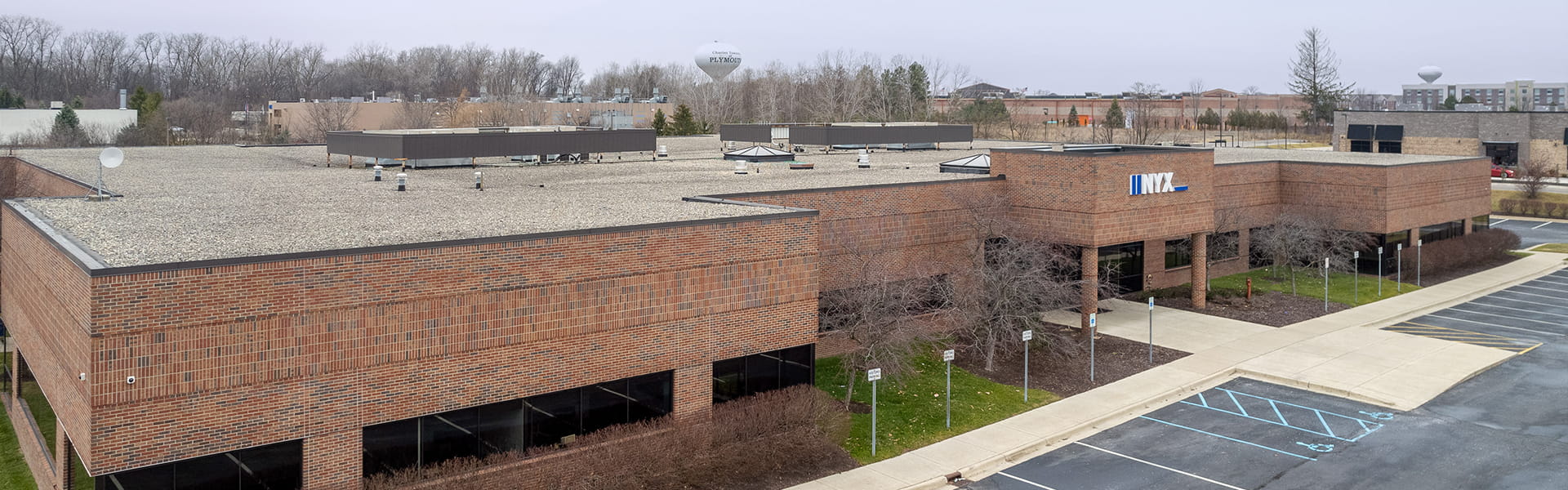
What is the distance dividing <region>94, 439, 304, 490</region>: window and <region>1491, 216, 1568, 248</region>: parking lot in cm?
5542

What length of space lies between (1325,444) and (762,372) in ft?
38.2

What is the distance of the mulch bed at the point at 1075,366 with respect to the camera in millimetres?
29172

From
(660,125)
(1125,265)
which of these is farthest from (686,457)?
(660,125)

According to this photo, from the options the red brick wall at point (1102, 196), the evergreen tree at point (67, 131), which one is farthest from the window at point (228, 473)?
the evergreen tree at point (67, 131)

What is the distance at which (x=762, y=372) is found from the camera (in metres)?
24.1

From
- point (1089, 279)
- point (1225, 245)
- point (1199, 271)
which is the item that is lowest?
point (1199, 271)

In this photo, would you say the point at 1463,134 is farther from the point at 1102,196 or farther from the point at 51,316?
the point at 51,316

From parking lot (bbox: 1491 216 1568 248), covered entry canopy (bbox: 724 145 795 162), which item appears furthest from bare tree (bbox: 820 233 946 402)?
parking lot (bbox: 1491 216 1568 248)

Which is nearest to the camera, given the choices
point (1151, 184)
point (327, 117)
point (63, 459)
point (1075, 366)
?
point (63, 459)

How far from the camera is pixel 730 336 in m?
23.2

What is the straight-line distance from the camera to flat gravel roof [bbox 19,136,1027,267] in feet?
65.5

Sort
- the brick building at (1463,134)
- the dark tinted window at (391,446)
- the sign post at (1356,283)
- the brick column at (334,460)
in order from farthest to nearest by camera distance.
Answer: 1. the brick building at (1463,134)
2. the sign post at (1356,283)
3. the dark tinted window at (391,446)
4. the brick column at (334,460)

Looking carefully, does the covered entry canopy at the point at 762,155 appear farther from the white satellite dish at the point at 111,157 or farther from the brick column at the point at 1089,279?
the white satellite dish at the point at 111,157

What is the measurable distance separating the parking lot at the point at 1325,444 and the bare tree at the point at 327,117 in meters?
67.0
